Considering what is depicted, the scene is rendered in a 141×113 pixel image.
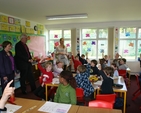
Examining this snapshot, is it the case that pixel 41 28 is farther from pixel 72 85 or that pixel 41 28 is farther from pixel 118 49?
pixel 72 85

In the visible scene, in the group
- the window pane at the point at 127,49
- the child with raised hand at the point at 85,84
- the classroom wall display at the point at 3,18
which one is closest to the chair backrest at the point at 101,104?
the child with raised hand at the point at 85,84

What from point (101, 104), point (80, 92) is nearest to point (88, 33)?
point (80, 92)

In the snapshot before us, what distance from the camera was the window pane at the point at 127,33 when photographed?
20.9 ft

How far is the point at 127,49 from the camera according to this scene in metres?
6.50

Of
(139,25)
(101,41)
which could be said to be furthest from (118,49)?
(139,25)

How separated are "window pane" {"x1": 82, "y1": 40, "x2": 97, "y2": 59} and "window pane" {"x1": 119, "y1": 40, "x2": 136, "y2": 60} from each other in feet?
4.08

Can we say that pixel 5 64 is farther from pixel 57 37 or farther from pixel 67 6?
pixel 57 37

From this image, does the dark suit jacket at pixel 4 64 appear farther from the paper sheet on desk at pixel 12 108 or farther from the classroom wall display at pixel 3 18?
the paper sheet on desk at pixel 12 108

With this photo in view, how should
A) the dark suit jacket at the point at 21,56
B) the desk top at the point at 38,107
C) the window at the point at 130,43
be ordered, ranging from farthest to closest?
the window at the point at 130,43, the dark suit jacket at the point at 21,56, the desk top at the point at 38,107

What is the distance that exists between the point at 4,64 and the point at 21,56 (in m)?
0.71

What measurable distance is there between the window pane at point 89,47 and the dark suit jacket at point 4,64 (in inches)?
166

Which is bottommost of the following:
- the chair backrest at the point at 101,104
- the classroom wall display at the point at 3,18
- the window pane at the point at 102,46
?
the chair backrest at the point at 101,104

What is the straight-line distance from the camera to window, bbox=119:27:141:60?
634cm

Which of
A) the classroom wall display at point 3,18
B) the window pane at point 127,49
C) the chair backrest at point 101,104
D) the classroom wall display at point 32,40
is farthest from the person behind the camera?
the window pane at point 127,49
